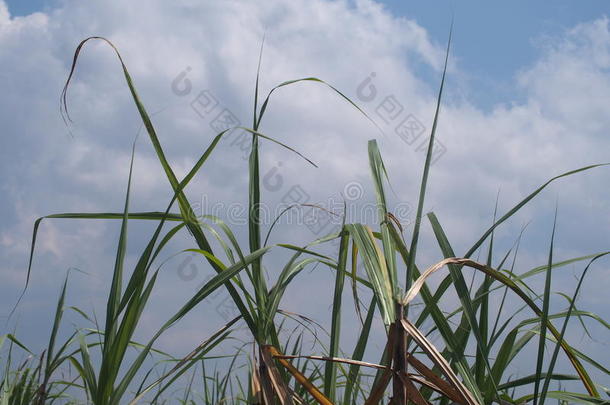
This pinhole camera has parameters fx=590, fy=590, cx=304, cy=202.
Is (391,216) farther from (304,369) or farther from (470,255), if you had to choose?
(304,369)

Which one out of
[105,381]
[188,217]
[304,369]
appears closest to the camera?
[105,381]

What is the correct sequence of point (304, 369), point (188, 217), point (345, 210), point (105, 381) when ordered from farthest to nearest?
point (304, 369) → point (345, 210) → point (188, 217) → point (105, 381)

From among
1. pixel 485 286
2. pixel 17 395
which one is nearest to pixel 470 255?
pixel 485 286

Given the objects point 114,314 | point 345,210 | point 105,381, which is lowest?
point 105,381

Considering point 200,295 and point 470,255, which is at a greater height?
point 470,255

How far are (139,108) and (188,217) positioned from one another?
0.24 metres

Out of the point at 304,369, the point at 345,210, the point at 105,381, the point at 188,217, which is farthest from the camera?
the point at 304,369

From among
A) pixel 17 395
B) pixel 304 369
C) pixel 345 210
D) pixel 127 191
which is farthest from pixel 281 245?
pixel 17 395

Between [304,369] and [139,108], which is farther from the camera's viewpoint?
[304,369]

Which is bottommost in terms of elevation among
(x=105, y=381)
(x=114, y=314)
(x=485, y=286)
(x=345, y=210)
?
(x=105, y=381)

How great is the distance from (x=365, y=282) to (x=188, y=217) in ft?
1.41

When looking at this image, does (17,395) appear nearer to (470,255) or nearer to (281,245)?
(281,245)

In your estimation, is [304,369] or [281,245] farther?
[304,369]

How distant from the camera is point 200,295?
1.09 m
